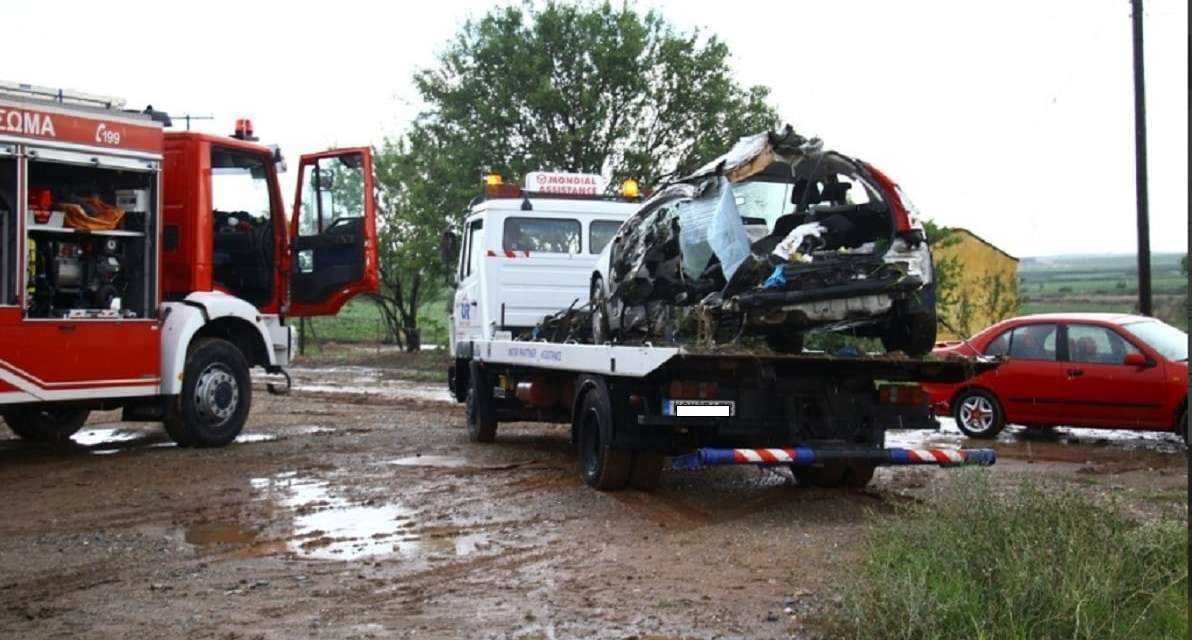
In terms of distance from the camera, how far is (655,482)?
Answer: 9977 mm

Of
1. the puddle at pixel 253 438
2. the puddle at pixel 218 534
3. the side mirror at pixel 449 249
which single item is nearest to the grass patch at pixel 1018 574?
the puddle at pixel 218 534

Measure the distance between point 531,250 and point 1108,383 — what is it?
20.7 ft

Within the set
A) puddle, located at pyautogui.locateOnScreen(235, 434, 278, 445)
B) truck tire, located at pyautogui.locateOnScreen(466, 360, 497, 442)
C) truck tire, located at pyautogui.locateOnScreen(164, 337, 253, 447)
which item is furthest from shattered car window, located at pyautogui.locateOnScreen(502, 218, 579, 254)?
puddle, located at pyautogui.locateOnScreen(235, 434, 278, 445)

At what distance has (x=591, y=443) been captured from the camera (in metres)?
10.2

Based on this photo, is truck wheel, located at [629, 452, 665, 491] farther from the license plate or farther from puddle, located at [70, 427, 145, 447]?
puddle, located at [70, 427, 145, 447]

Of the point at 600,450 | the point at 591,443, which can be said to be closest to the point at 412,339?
the point at 591,443

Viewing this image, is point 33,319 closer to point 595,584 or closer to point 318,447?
point 318,447

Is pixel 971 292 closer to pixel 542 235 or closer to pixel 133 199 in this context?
pixel 542 235

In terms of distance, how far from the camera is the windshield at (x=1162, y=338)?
44.5 ft

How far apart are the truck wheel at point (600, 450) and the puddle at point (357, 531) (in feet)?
4.88

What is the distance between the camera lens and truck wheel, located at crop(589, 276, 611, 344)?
436 inches

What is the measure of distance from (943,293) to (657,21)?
8.34 m

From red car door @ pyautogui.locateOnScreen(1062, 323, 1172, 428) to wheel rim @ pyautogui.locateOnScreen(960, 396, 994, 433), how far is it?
0.99 metres

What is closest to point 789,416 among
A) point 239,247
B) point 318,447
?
point 318,447
